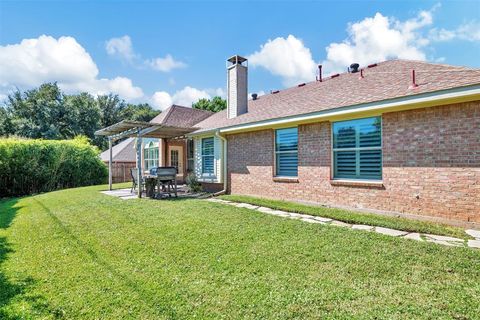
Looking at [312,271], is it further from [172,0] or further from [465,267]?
[172,0]

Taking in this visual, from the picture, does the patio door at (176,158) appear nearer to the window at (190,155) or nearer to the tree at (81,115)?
the window at (190,155)

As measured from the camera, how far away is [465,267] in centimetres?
347

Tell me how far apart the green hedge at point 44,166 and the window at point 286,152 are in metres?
13.8

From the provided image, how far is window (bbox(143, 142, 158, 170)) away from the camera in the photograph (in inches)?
638

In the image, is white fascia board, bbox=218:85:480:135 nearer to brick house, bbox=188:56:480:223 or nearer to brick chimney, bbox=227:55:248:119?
brick house, bbox=188:56:480:223

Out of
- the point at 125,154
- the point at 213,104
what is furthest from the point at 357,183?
the point at 213,104

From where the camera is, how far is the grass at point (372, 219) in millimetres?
5066

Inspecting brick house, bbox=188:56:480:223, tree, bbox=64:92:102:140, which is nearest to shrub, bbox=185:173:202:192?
brick house, bbox=188:56:480:223

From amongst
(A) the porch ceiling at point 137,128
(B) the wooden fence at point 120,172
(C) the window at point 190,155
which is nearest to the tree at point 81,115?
(B) the wooden fence at point 120,172

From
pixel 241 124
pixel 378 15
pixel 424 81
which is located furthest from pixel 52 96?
pixel 424 81

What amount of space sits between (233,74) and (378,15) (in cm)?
654

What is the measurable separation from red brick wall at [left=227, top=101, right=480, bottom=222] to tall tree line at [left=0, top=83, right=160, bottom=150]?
30.1 metres

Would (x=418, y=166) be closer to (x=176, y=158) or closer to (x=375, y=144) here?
(x=375, y=144)

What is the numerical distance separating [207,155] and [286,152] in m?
4.62
